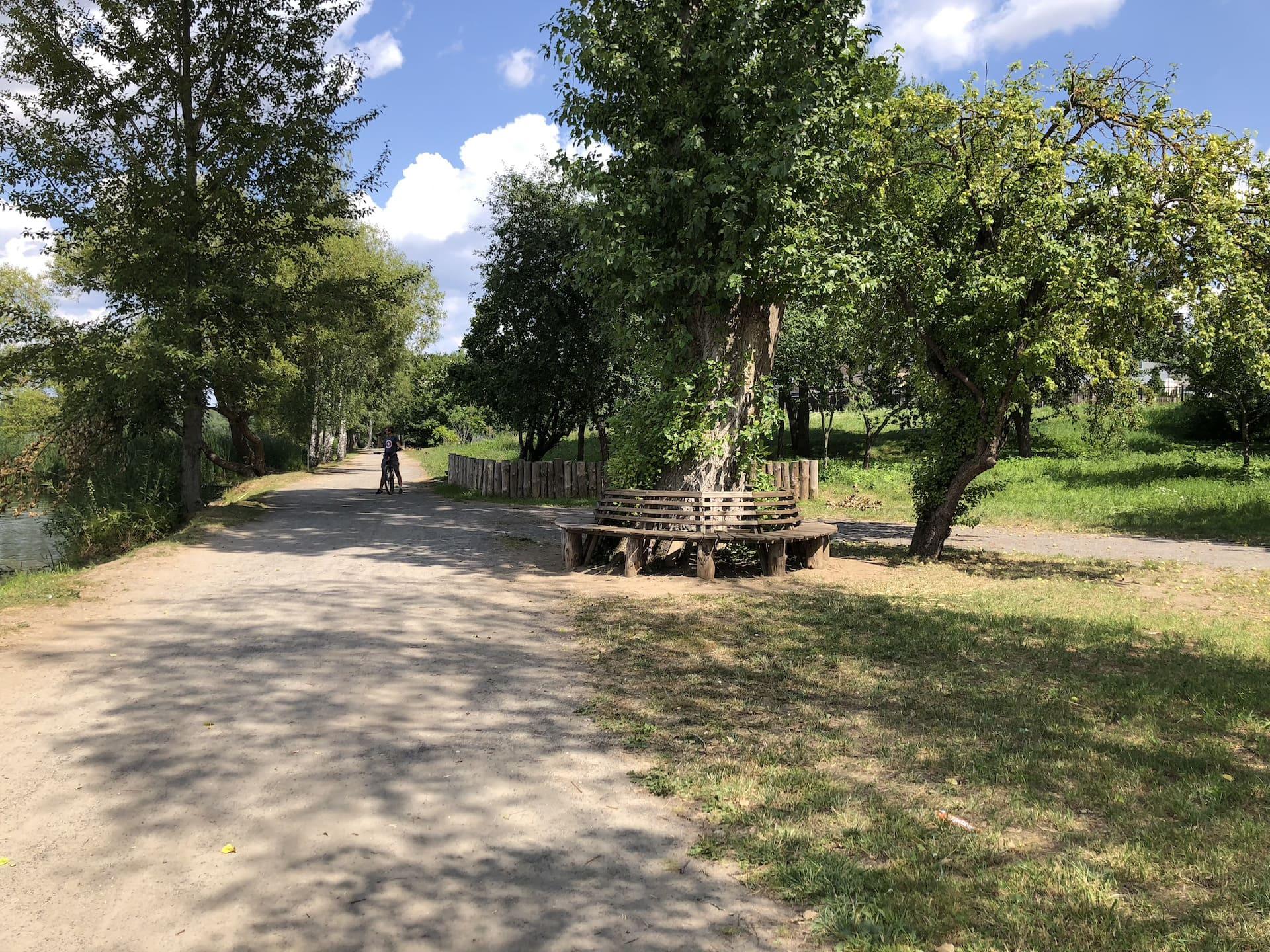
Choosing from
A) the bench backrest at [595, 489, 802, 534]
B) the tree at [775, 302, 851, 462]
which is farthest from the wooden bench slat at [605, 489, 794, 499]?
the tree at [775, 302, 851, 462]

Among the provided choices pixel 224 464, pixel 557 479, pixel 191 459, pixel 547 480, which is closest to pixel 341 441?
pixel 224 464

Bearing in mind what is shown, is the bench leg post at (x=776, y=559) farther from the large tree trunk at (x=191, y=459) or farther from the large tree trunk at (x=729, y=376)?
the large tree trunk at (x=191, y=459)

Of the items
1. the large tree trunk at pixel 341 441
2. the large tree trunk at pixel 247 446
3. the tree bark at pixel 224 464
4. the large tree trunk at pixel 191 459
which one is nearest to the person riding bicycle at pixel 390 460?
the large tree trunk at pixel 247 446

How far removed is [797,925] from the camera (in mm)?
3191

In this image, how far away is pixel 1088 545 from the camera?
15.4m

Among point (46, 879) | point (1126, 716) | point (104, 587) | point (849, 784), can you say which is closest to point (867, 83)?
point (1126, 716)

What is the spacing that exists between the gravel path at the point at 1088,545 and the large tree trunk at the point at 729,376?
5.00 metres

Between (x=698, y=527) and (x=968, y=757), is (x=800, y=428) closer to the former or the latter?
(x=698, y=527)

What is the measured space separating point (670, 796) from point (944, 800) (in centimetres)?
136

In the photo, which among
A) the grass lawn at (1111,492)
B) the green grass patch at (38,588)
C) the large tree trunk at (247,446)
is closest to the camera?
the green grass patch at (38,588)

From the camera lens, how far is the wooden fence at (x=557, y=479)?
23719 mm

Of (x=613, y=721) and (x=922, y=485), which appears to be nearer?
(x=613, y=721)

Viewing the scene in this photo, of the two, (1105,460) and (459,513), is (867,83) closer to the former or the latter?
(459,513)

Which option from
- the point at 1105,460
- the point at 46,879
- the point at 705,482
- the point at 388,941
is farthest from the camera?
the point at 1105,460
